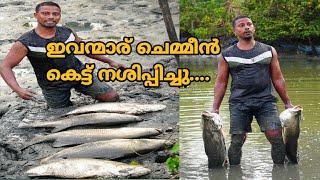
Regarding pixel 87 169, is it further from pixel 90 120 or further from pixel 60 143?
pixel 90 120

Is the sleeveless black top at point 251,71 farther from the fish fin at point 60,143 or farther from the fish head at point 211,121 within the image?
the fish fin at point 60,143

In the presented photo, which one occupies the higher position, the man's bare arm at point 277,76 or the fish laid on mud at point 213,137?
the man's bare arm at point 277,76

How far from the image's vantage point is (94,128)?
5277 mm

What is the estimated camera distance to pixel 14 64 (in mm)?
5270

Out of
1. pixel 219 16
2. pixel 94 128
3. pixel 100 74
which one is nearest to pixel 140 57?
pixel 100 74

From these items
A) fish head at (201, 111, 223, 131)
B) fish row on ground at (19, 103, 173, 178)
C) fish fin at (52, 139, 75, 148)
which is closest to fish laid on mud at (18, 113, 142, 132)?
fish row on ground at (19, 103, 173, 178)

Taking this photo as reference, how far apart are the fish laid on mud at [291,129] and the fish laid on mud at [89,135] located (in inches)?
50.5

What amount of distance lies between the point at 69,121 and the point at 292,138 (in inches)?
81.4

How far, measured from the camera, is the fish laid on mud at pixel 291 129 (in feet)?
18.6

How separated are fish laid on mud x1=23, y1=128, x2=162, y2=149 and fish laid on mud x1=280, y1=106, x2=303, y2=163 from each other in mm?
1283

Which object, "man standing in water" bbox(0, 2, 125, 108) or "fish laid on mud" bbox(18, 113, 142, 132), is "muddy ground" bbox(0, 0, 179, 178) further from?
"man standing in water" bbox(0, 2, 125, 108)

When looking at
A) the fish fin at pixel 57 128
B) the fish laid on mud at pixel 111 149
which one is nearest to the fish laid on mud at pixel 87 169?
the fish laid on mud at pixel 111 149

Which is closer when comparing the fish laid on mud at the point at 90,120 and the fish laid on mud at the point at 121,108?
the fish laid on mud at the point at 90,120

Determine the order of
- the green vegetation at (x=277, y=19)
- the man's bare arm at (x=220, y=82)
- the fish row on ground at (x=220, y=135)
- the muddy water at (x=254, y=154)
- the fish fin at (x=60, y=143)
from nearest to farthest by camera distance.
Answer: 1. the fish fin at (x=60, y=143)
2. the muddy water at (x=254, y=154)
3. the fish row on ground at (x=220, y=135)
4. the man's bare arm at (x=220, y=82)
5. the green vegetation at (x=277, y=19)
